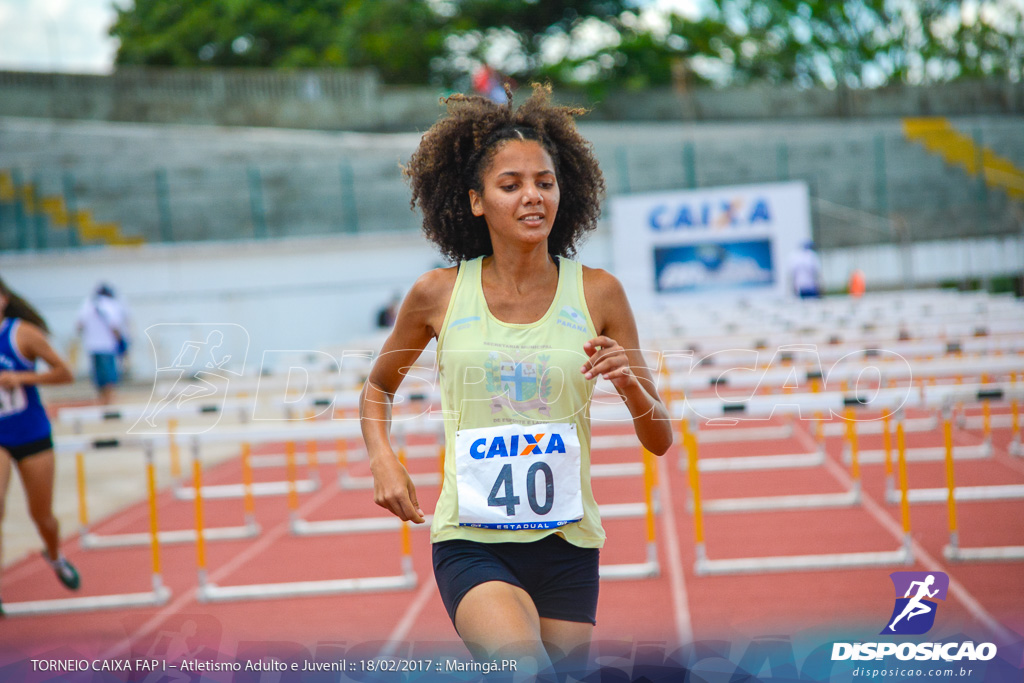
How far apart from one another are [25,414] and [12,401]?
0.10 m

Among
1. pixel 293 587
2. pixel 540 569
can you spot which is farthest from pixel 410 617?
pixel 540 569

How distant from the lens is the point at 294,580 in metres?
6.36

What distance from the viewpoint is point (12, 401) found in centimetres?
552

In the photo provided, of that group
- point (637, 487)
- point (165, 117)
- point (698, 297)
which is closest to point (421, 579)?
point (637, 487)

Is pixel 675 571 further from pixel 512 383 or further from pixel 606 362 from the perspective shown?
pixel 606 362

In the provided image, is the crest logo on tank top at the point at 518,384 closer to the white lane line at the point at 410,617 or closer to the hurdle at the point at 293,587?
the white lane line at the point at 410,617

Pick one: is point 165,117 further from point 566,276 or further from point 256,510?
point 566,276

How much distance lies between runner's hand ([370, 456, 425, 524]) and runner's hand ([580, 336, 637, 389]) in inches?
20.7

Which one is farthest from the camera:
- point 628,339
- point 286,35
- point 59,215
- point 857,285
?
point 286,35

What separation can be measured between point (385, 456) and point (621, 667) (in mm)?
757

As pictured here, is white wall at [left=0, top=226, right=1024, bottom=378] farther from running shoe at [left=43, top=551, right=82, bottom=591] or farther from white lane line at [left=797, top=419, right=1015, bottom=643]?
running shoe at [left=43, top=551, right=82, bottom=591]

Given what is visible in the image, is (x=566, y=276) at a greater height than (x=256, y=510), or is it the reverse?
(x=566, y=276)

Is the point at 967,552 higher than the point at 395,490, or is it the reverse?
the point at 395,490

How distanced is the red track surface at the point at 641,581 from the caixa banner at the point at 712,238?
1215 centimetres
